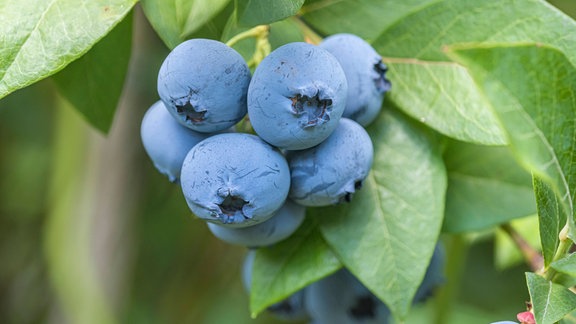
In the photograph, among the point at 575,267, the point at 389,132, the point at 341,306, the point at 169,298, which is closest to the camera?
the point at 575,267

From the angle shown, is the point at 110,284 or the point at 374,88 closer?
the point at 374,88

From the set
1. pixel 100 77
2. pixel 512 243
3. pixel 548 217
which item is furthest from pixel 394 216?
pixel 512 243

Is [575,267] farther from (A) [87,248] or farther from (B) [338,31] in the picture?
(A) [87,248]

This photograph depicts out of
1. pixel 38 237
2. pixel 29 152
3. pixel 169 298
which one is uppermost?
pixel 29 152

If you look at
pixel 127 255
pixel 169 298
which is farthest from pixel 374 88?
pixel 169 298

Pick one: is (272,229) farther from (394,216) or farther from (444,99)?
(444,99)

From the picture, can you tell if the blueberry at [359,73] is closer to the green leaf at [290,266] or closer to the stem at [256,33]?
the stem at [256,33]

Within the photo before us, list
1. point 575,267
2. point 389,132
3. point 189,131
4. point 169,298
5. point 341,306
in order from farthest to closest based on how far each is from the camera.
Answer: point 169,298 → point 341,306 → point 389,132 → point 189,131 → point 575,267

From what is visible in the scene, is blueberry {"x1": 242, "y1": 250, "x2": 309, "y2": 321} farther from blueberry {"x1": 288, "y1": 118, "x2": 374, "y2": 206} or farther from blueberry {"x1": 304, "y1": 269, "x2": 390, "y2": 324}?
blueberry {"x1": 288, "y1": 118, "x2": 374, "y2": 206}
